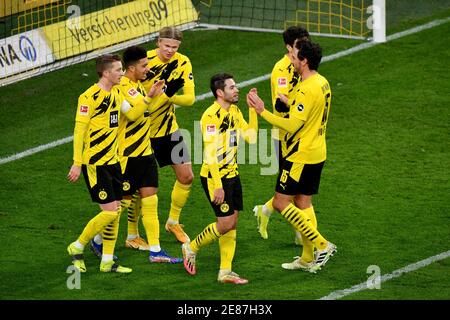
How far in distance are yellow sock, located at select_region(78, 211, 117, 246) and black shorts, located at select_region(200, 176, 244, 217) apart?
1035mm

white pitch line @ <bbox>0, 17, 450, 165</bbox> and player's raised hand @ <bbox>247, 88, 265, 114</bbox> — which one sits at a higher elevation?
player's raised hand @ <bbox>247, 88, 265, 114</bbox>

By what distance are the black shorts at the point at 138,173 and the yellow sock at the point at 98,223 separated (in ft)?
2.11

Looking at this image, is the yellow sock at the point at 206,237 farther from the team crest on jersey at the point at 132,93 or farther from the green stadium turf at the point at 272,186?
the team crest on jersey at the point at 132,93

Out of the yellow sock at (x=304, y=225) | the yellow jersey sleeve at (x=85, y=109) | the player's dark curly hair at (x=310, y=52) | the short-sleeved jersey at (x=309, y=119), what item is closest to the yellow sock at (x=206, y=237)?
the yellow sock at (x=304, y=225)

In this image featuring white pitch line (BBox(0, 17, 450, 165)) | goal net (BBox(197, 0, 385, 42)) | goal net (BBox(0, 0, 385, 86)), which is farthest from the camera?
goal net (BBox(197, 0, 385, 42))

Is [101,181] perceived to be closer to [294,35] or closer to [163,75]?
[163,75]

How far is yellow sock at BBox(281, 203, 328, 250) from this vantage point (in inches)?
503

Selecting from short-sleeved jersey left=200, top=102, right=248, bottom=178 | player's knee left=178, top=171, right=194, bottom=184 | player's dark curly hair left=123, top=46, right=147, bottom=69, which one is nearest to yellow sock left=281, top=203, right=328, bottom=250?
short-sleeved jersey left=200, top=102, right=248, bottom=178

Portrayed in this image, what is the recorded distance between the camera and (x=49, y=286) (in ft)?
40.9

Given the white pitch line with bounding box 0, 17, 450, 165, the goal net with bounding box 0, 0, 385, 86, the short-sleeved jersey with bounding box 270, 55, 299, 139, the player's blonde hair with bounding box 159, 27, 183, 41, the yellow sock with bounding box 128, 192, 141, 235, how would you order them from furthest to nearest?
1. the goal net with bounding box 0, 0, 385, 86
2. the white pitch line with bounding box 0, 17, 450, 165
3. the yellow sock with bounding box 128, 192, 141, 235
4. the player's blonde hair with bounding box 159, 27, 183, 41
5. the short-sleeved jersey with bounding box 270, 55, 299, 139

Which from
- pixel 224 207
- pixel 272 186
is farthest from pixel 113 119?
pixel 272 186

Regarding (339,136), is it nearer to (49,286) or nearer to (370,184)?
(370,184)

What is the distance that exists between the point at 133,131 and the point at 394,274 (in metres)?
3.14

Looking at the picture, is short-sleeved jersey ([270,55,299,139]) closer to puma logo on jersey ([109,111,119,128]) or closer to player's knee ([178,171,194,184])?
player's knee ([178,171,194,184])
